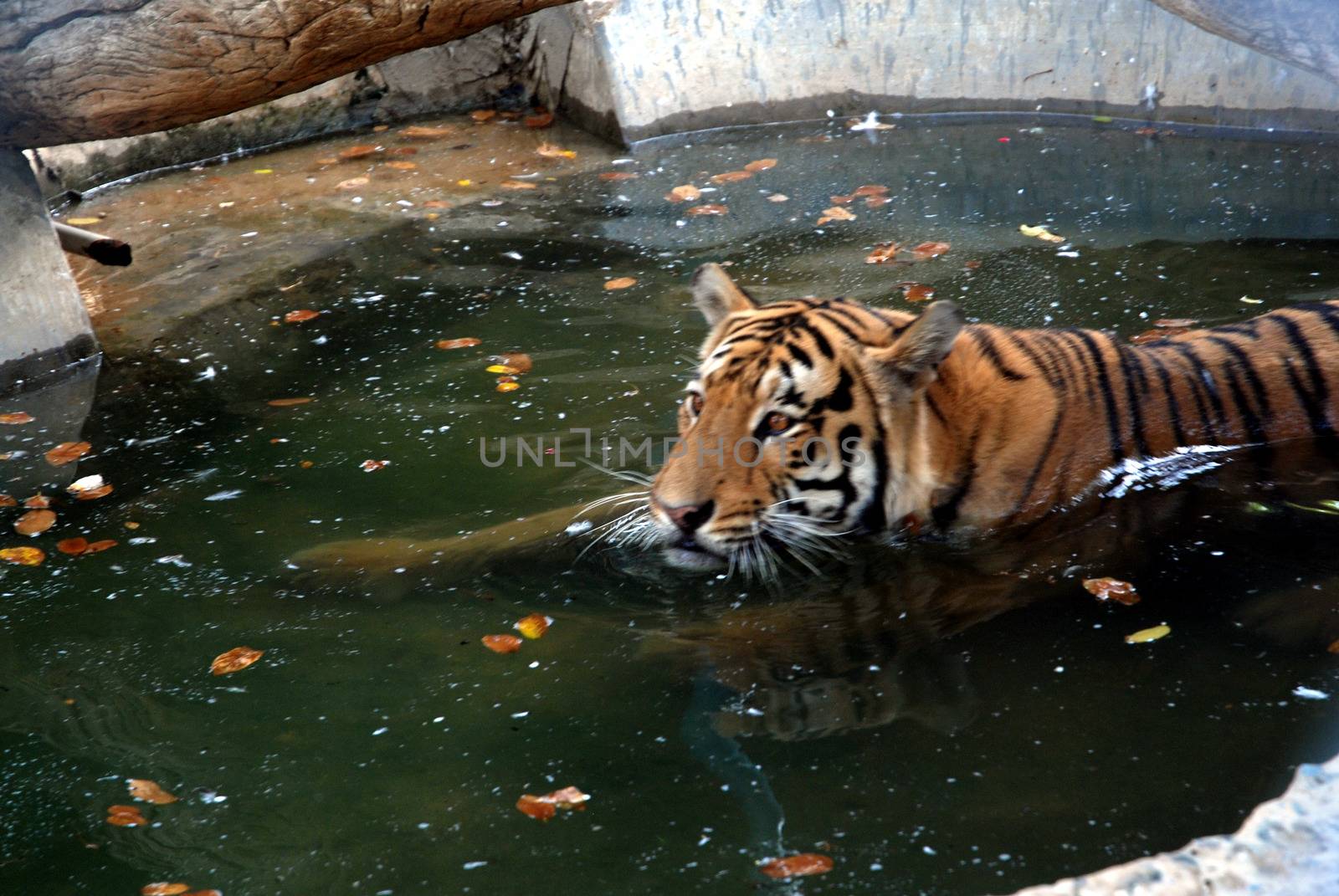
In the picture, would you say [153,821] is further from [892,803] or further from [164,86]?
Result: [164,86]

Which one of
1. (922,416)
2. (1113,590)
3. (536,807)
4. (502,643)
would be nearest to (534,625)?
(502,643)

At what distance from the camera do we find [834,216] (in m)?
6.78

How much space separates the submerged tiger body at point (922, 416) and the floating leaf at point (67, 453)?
226cm

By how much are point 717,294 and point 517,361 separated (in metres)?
1.65

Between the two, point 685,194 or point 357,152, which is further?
point 357,152

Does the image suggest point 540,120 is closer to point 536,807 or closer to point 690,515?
point 690,515

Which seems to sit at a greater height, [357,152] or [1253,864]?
[357,152]

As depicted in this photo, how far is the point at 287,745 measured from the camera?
3096mm

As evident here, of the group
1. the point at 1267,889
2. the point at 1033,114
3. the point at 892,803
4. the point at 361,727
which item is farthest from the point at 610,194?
the point at 1267,889

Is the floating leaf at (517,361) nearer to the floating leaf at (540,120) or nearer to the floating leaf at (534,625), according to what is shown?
the floating leaf at (534,625)

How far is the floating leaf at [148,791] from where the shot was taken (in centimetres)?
291

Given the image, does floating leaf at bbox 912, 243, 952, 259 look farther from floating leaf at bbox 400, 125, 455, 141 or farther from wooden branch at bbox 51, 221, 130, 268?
floating leaf at bbox 400, 125, 455, 141

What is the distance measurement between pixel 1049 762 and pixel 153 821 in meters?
1.98

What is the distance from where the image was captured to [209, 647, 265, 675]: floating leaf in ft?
11.2
